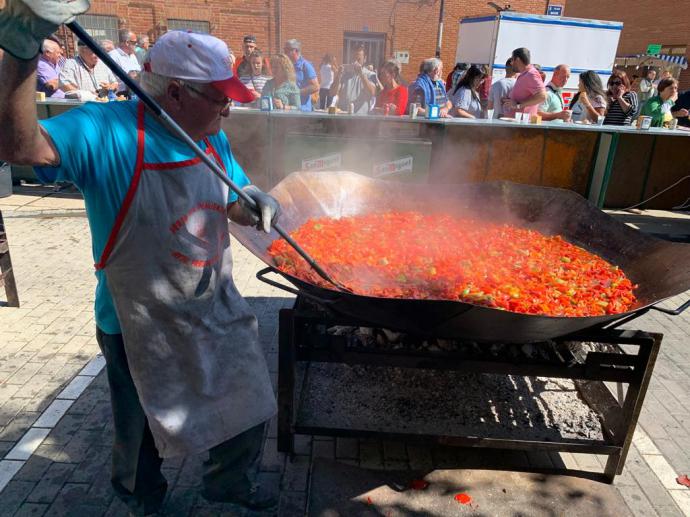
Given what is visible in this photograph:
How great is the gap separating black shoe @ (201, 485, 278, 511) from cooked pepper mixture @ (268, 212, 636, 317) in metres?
1.20

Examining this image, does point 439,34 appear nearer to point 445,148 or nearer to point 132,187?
point 445,148

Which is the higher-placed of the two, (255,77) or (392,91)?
(255,77)

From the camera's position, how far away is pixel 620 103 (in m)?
9.29

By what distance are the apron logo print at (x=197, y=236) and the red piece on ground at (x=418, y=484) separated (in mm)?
1843

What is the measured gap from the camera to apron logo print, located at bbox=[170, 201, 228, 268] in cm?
208

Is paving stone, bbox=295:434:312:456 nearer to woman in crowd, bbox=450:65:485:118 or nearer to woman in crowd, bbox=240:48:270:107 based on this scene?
woman in crowd, bbox=450:65:485:118

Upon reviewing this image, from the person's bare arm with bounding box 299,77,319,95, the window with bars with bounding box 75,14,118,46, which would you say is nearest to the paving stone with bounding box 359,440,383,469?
the person's bare arm with bounding box 299,77,319,95

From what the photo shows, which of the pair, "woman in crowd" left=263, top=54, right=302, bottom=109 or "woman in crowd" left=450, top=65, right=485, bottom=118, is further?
"woman in crowd" left=263, top=54, right=302, bottom=109

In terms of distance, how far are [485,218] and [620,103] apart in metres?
6.42

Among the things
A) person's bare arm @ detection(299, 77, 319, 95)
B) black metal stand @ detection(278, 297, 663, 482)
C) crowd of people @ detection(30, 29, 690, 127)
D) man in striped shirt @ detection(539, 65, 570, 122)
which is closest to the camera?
black metal stand @ detection(278, 297, 663, 482)

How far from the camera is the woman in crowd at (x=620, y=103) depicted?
30.4 feet

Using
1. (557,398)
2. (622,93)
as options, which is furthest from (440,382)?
(622,93)

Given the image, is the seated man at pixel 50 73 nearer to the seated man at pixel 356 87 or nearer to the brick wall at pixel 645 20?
the seated man at pixel 356 87

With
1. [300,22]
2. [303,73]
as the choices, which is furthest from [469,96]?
[300,22]
